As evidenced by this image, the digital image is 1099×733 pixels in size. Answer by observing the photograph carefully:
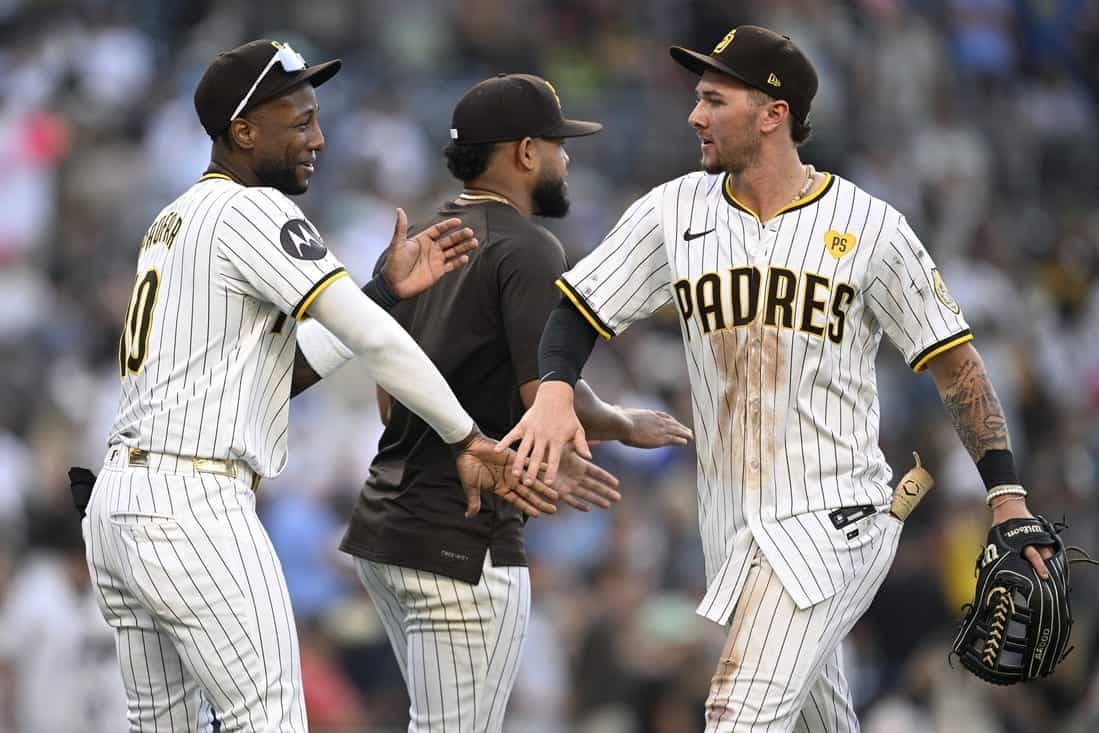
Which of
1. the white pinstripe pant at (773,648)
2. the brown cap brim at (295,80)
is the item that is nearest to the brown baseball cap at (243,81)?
the brown cap brim at (295,80)

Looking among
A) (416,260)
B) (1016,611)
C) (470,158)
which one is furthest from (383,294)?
(1016,611)

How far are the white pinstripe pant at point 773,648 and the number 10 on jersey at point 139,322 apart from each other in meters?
1.83

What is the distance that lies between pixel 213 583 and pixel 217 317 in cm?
72

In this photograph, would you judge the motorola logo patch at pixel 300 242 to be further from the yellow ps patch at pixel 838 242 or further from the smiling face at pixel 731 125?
the yellow ps patch at pixel 838 242

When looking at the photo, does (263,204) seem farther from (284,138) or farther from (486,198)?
(486,198)

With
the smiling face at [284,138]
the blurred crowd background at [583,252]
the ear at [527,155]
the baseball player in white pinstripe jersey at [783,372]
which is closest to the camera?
the baseball player in white pinstripe jersey at [783,372]

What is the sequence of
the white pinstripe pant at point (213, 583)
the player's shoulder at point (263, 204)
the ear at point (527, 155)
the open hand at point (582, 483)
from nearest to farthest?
the white pinstripe pant at point (213, 583) → the player's shoulder at point (263, 204) → the open hand at point (582, 483) → the ear at point (527, 155)

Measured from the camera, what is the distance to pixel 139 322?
4.87 metres

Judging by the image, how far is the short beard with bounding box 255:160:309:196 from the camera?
509 cm

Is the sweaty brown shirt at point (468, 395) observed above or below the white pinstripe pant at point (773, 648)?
above

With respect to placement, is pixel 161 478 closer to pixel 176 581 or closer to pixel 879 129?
pixel 176 581

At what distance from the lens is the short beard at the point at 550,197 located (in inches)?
228

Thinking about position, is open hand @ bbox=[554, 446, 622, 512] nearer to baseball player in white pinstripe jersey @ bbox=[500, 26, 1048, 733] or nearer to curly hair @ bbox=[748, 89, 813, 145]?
baseball player in white pinstripe jersey @ bbox=[500, 26, 1048, 733]

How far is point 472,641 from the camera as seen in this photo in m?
5.46
